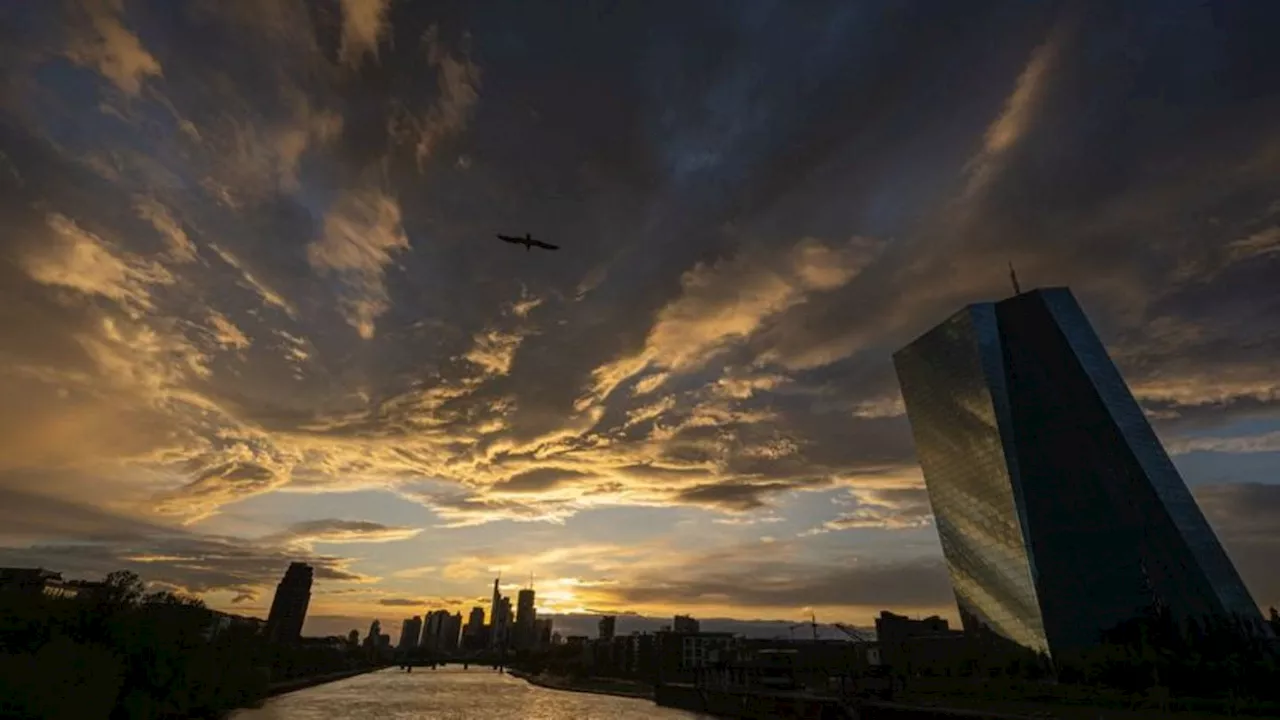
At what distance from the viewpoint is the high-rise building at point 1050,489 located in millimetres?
127688

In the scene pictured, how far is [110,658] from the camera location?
59.8m

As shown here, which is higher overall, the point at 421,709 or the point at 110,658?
the point at 110,658

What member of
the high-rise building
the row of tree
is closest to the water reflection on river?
the row of tree

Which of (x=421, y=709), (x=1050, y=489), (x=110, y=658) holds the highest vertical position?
(x=1050, y=489)

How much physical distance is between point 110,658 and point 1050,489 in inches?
6491

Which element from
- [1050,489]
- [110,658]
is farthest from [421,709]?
[1050,489]

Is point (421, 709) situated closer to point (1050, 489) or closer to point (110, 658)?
point (110, 658)

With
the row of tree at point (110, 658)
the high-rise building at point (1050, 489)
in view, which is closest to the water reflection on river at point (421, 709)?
the row of tree at point (110, 658)

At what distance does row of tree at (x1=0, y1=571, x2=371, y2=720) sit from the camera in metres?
47.6

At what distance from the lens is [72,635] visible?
6438 centimetres

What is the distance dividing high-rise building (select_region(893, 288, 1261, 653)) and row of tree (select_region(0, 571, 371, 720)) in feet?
494

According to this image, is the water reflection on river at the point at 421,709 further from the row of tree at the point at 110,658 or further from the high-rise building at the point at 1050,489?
the high-rise building at the point at 1050,489

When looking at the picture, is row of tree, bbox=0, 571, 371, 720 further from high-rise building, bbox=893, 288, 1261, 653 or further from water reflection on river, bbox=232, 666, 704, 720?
high-rise building, bbox=893, 288, 1261, 653

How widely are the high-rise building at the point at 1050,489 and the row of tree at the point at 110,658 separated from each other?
151 m
